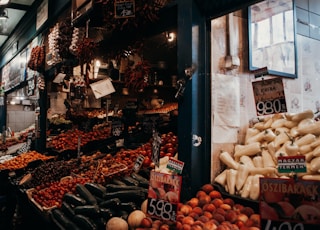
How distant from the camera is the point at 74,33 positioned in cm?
467

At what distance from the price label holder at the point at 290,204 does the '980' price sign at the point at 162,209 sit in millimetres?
648

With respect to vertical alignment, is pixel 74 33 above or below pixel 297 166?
above

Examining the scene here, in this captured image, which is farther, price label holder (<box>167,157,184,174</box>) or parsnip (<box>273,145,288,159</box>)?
parsnip (<box>273,145,288,159</box>)

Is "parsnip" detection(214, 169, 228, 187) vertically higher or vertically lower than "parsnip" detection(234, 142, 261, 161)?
lower

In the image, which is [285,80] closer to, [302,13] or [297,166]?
[302,13]

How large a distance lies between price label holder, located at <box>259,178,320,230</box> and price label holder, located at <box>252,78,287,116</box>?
73 cm

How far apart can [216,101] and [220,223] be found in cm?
117

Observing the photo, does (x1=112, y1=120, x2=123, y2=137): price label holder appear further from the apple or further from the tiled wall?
the tiled wall

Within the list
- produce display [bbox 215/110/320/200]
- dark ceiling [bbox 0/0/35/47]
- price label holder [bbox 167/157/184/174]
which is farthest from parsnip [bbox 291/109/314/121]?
dark ceiling [bbox 0/0/35/47]

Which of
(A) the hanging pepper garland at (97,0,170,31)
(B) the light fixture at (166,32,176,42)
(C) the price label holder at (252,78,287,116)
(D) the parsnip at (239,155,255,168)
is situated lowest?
(D) the parsnip at (239,155,255,168)

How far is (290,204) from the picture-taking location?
1.44 meters

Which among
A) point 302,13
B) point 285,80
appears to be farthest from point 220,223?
point 302,13

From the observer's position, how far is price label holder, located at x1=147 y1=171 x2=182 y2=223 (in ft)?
6.50

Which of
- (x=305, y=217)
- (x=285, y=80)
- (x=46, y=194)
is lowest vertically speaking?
(x=46, y=194)
